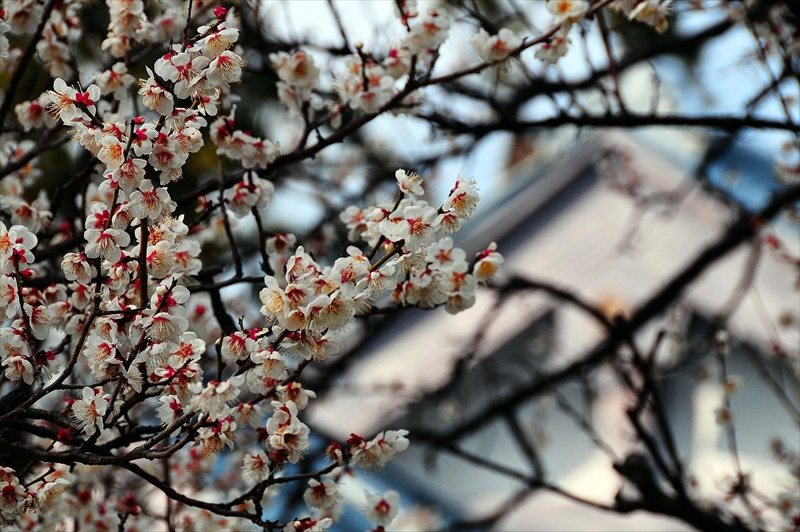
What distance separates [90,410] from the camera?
1528 mm

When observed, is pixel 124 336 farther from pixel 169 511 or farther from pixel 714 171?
pixel 714 171

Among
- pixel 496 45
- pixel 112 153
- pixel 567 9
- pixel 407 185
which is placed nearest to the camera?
pixel 112 153

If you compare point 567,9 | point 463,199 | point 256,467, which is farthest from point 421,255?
point 567,9

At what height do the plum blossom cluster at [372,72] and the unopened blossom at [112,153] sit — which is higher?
the plum blossom cluster at [372,72]

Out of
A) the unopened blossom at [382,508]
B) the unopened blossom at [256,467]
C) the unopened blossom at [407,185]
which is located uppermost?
the unopened blossom at [407,185]

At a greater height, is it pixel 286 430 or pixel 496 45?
pixel 496 45

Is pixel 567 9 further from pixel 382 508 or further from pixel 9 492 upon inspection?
pixel 9 492

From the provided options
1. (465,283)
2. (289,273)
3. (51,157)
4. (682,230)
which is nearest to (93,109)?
(289,273)

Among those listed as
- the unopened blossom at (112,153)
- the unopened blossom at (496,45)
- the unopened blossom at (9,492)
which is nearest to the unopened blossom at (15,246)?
the unopened blossom at (112,153)

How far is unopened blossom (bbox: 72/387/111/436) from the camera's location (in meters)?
1.52

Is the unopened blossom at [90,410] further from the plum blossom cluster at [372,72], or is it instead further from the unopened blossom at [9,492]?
the plum blossom cluster at [372,72]

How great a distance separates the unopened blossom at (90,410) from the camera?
4.98ft

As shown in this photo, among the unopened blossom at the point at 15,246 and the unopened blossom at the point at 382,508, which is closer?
the unopened blossom at the point at 15,246

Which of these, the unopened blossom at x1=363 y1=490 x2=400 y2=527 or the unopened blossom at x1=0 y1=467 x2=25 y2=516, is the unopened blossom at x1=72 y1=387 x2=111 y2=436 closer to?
the unopened blossom at x1=0 y1=467 x2=25 y2=516
